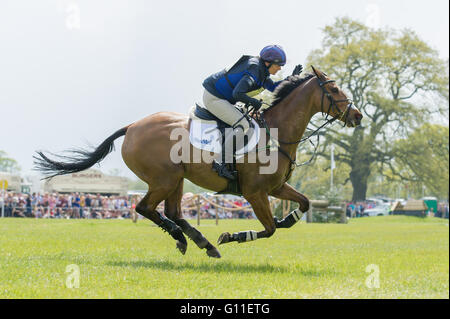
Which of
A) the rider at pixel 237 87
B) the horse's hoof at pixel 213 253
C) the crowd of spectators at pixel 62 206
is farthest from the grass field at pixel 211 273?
the crowd of spectators at pixel 62 206

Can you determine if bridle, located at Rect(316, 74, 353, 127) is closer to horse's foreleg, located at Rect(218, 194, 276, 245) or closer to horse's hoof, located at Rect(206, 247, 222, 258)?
horse's foreleg, located at Rect(218, 194, 276, 245)

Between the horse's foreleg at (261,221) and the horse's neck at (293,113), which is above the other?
the horse's neck at (293,113)

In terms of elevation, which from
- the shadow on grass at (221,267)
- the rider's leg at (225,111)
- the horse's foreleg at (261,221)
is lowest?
the shadow on grass at (221,267)

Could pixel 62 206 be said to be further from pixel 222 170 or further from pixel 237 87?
pixel 237 87

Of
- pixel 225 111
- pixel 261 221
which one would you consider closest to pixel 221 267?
pixel 261 221

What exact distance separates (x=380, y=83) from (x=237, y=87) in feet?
146

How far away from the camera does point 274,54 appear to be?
7625mm

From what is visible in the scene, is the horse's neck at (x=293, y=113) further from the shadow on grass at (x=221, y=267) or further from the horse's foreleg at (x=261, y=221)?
the shadow on grass at (x=221, y=267)

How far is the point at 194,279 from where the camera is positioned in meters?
6.35

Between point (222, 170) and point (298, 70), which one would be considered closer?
point (222, 170)

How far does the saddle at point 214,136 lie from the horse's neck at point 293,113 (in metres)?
0.47

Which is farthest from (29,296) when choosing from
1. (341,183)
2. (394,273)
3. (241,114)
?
(341,183)

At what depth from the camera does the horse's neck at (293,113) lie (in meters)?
8.14

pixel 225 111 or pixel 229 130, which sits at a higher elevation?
pixel 225 111
